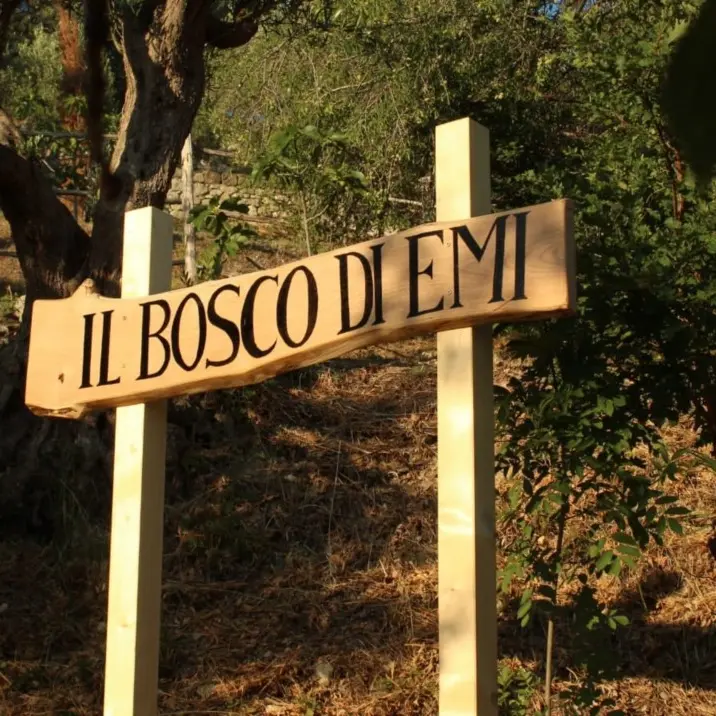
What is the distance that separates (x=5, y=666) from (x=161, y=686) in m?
0.70

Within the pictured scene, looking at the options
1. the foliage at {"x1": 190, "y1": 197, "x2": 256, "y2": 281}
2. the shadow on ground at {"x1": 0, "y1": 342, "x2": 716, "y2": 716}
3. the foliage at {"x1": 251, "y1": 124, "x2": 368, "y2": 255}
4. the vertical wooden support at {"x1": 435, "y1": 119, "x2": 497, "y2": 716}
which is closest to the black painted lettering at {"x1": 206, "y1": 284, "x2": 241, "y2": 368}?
the vertical wooden support at {"x1": 435, "y1": 119, "x2": 497, "y2": 716}

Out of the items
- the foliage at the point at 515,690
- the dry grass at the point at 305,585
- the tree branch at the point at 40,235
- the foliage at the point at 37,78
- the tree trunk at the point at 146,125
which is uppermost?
the foliage at the point at 37,78

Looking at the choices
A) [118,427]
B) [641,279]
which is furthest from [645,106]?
[118,427]

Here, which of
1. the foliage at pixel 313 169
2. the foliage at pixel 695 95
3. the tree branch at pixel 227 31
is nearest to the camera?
the foliage at pixel 695 95

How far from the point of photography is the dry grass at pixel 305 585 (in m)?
4.35

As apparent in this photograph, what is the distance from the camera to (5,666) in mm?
4594

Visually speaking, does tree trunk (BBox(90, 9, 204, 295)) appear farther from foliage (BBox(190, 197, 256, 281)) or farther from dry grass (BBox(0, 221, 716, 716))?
dry grass (BBox(0, 221, 716, 716))

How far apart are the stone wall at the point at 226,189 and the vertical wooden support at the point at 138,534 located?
7532 mm

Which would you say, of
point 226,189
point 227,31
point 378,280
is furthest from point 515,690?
point 226,189

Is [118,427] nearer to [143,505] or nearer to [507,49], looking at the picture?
[143,505]

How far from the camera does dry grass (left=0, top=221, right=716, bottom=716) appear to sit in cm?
435

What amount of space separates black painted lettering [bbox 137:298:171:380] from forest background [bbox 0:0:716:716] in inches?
40.1

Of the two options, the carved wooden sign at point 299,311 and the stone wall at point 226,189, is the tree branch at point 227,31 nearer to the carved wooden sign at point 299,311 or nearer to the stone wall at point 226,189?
the stone wall at point 226,189

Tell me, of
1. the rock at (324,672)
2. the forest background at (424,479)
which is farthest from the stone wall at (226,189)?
the rock at (324,672)
